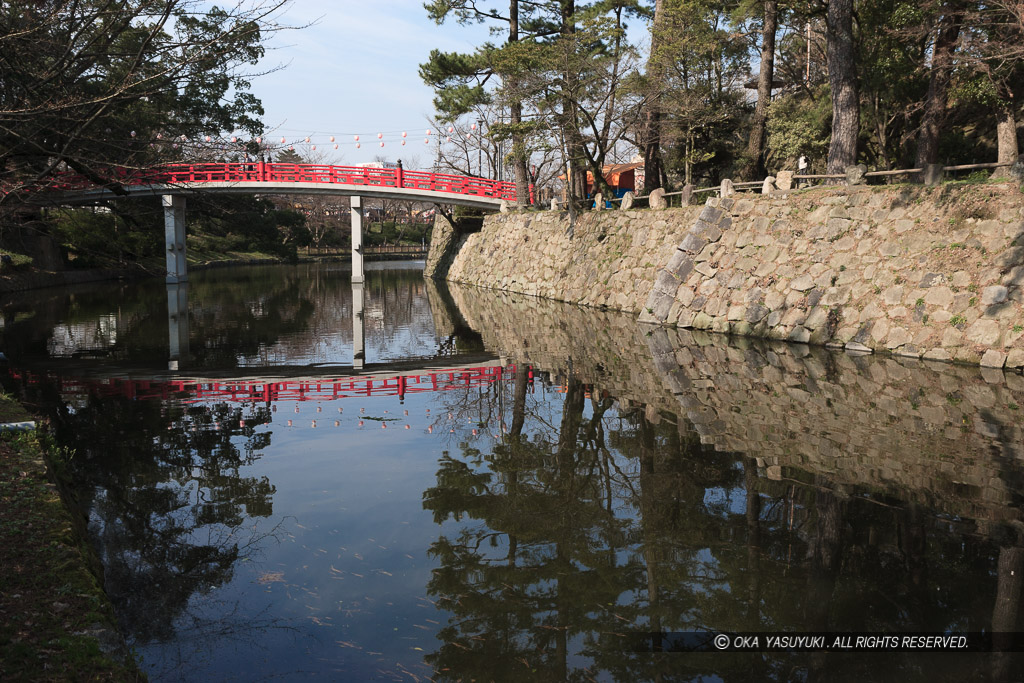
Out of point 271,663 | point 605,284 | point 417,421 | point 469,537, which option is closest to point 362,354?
point 417,421

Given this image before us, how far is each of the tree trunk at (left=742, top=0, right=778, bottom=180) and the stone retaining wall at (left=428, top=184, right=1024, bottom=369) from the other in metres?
6.83

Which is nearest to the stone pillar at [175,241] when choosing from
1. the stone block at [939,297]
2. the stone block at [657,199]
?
the stone block at [657,199]

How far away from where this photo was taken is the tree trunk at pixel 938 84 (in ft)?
58.9

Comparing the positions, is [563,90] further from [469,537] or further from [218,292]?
[469,537]

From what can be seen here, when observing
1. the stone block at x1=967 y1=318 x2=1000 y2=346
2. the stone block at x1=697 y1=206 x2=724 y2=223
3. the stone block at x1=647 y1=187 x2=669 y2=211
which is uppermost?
the stone block at x1=647 y1=187 x2=669 y2=211

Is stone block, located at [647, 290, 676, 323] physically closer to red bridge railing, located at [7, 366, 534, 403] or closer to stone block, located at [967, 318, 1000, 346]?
red bridge railing, located at [7, 366, 534, 403]

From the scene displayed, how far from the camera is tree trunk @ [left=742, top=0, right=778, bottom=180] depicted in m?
25.2

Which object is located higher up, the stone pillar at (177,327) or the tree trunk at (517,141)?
the tree trunk at (517,141)

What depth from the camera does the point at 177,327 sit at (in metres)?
19.8

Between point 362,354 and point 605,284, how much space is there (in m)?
9.45

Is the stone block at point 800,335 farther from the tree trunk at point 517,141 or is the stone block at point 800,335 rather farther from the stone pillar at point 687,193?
the tree trunk at point 517,141

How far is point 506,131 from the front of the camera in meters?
26.8

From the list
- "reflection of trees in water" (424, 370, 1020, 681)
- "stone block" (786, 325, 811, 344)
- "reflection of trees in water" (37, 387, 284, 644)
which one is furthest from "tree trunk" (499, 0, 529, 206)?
"reflection of trees in water" (424, 370, 1020, 681)

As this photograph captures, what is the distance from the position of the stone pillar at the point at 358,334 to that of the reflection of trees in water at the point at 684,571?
824cm
